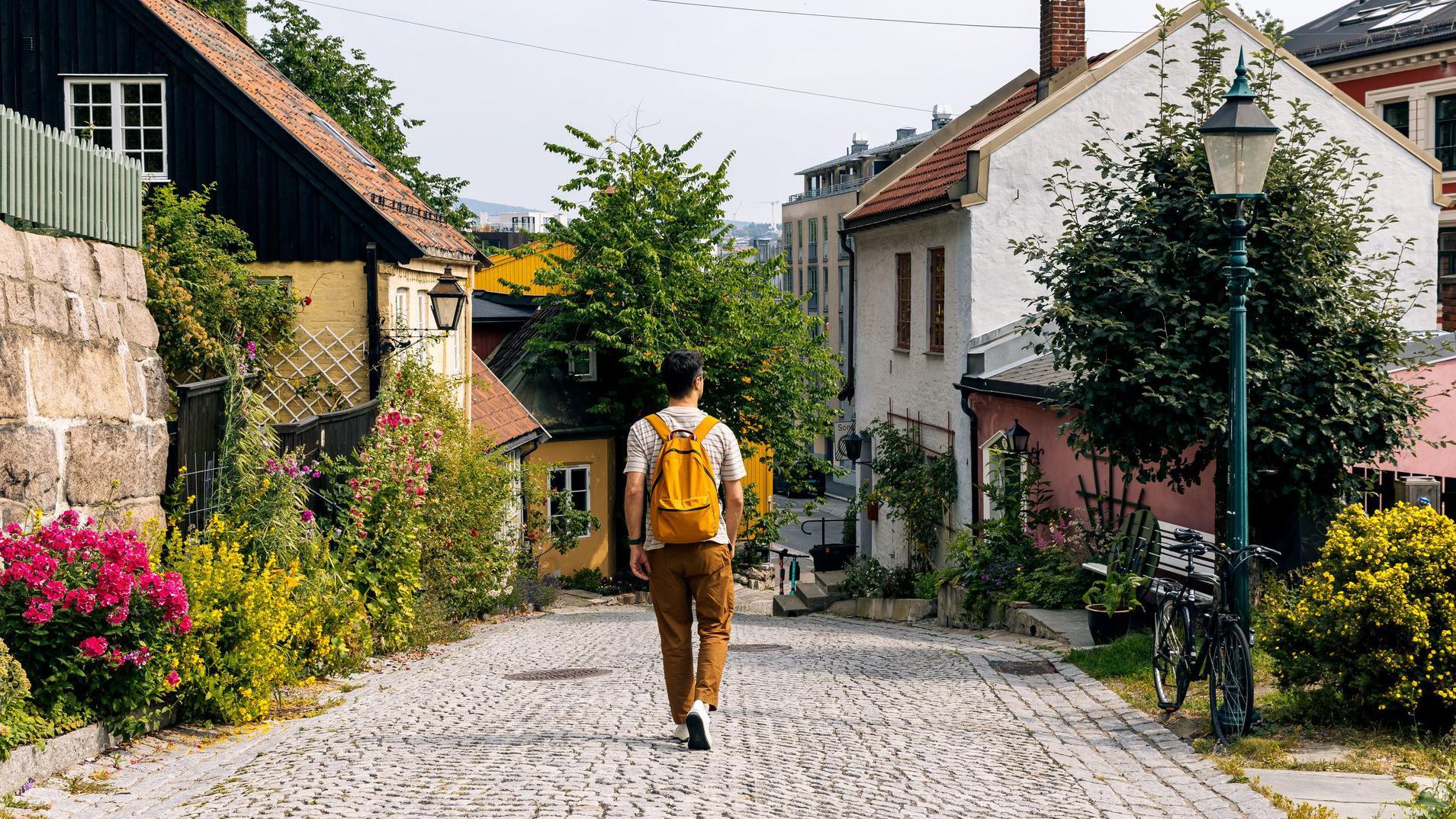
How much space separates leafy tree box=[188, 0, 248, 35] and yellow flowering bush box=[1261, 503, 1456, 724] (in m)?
28.8

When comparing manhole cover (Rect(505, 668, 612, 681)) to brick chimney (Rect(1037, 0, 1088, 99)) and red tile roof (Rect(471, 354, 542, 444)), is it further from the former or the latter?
brick chimney (Rect(1037, 0, 1088, 99))

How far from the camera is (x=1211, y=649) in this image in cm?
791

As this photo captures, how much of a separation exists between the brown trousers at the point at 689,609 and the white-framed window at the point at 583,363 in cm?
2124

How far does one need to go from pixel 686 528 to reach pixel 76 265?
419 cm

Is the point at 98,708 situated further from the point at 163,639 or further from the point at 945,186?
the point at 945,186

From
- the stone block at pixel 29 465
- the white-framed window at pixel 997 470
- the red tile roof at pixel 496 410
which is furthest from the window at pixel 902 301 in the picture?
the stone block at pixel 29 465

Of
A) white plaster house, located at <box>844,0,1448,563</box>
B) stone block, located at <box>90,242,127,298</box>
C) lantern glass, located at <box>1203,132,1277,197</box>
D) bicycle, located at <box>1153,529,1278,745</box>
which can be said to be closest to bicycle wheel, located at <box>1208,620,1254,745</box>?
bicycle, located at <box>1153,529,1278,745</box>

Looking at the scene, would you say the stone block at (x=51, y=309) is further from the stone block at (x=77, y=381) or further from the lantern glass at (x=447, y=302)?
the lantern glass at (x=447, y=302)

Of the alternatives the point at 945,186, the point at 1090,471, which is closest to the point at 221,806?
the point at 1090,471

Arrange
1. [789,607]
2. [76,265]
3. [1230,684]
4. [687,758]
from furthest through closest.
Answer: [789,607] < [76,265] < [1230,684] < [687,758]

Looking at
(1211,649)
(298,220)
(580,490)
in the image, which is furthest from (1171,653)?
(580,490)

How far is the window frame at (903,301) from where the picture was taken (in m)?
23.3

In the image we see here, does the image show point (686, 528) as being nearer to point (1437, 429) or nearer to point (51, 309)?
point (51, 309)

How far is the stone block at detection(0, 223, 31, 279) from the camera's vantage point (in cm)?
743
